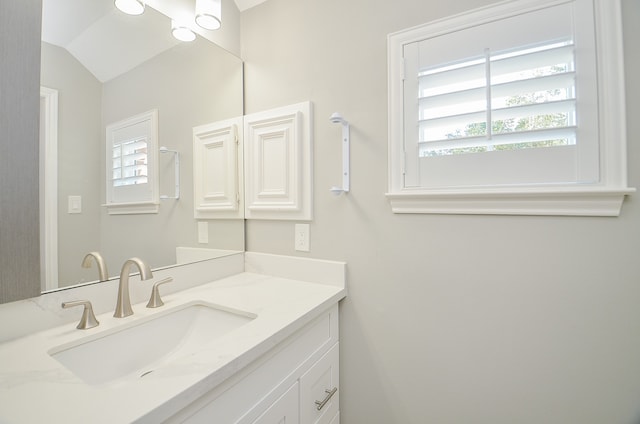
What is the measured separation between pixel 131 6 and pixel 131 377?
4.22 feet

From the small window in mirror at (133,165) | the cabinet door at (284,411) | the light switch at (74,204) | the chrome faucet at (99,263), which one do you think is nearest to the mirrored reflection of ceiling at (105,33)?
the small window in mirror at (133,165)

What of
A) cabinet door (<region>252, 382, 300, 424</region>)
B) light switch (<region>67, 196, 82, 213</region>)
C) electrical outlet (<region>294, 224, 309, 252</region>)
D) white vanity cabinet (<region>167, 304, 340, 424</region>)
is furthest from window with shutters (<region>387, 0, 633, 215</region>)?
light switch (<region>67, 196, 82, 213</region>)

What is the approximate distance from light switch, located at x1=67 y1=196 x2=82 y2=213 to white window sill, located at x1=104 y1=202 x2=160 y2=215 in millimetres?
77

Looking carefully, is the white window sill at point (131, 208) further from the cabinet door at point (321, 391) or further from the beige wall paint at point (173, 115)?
the cabinet door at point (321, 391)

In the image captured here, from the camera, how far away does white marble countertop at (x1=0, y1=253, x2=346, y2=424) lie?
0.46m

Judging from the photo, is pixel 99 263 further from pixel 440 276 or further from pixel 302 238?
pixel 440 276

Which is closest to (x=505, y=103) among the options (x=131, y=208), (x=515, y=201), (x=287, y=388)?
(x=515, y=201)

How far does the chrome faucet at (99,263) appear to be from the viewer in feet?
2.86

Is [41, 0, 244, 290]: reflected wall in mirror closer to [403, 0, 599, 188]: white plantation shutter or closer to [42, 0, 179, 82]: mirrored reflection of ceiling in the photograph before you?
→ [42, 0, 179, 82]: mirrored reflection of ceiling

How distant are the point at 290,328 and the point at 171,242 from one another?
0.69 meters

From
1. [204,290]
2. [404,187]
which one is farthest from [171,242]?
[404,187]

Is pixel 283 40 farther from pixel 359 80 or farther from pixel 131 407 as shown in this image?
pixel 131 407

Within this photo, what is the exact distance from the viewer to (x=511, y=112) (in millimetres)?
871

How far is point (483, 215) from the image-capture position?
3.07ft
